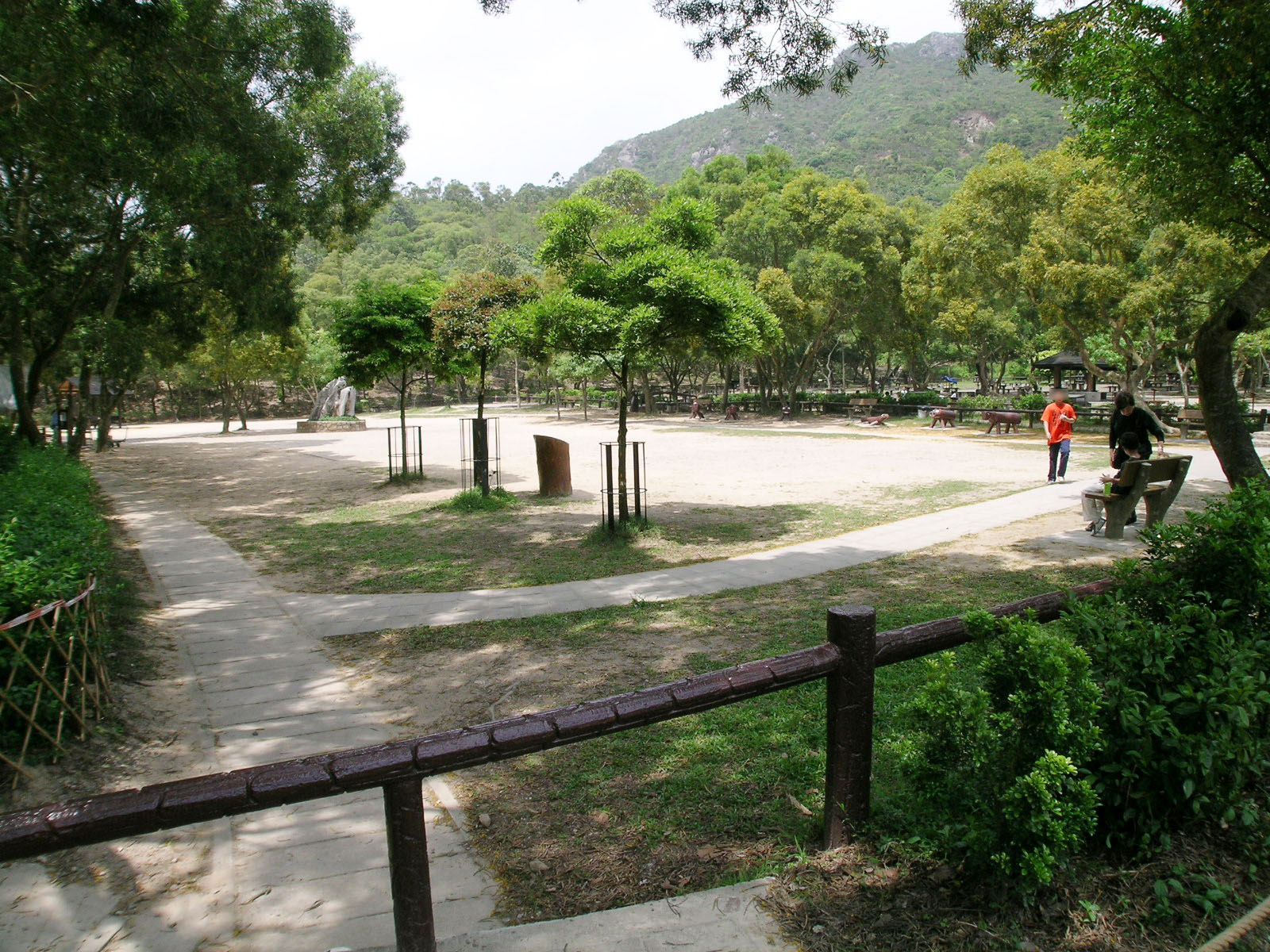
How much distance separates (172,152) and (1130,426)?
41.6ft

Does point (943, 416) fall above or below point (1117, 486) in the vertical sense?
above

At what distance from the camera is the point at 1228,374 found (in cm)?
559

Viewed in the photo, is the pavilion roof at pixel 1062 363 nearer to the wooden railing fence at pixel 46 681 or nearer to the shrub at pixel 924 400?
the shrub at pixel 924 400

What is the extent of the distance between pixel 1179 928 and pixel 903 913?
Result: 2.57ft

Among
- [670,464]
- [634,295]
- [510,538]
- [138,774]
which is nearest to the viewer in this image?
[138,774]

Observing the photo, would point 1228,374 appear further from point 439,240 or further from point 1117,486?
point 439,240

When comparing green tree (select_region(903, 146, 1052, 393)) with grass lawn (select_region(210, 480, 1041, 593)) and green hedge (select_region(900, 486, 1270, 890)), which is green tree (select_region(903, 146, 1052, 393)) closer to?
grass lawn (select_region(210, 480, 1041, 593))

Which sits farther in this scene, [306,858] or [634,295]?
[634,295]

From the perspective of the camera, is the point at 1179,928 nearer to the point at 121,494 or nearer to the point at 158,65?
the point at 158,65

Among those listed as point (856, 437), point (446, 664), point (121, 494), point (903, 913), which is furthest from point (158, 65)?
point (856, 437)

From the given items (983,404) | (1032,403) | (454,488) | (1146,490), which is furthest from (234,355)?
(1146,490)

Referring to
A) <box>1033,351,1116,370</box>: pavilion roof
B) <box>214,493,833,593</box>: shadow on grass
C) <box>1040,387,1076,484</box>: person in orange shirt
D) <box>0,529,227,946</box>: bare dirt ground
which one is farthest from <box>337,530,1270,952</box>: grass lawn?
<box>1033,351,1116,370</box>: pavilion roof

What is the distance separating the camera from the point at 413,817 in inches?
84.7

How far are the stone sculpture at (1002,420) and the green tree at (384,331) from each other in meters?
17.9
